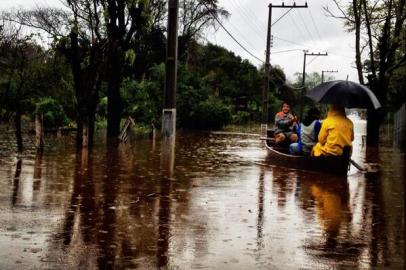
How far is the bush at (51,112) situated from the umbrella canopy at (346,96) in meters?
19.9

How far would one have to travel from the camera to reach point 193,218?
8.41 metres

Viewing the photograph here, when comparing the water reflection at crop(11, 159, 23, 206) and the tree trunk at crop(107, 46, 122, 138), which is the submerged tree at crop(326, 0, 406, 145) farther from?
the water reflection at crop(11, 159, 23, 206)

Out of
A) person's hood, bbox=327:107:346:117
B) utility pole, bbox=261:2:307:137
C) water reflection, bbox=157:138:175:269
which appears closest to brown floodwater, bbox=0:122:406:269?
water reflection, bbox=157:138:175:269

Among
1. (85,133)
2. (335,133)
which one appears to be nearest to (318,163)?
(335,133)

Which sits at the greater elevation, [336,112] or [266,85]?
[266,85]

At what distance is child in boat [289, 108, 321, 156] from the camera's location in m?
15.6

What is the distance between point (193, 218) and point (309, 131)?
8.09 metres

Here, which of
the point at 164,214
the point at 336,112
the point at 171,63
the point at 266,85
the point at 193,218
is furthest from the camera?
the point at 266,85

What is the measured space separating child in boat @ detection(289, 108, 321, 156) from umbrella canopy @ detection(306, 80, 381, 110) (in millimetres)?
707

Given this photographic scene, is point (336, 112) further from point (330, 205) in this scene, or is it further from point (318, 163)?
point (330, 205)

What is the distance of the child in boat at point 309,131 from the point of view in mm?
15609

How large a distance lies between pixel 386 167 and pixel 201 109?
97.0 feet

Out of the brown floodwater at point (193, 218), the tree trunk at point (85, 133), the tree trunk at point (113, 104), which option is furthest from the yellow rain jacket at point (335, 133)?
the tree trunk at point (113, 104)

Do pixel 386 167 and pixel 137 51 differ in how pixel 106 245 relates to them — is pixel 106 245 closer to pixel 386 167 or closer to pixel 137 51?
pixel 386 167
